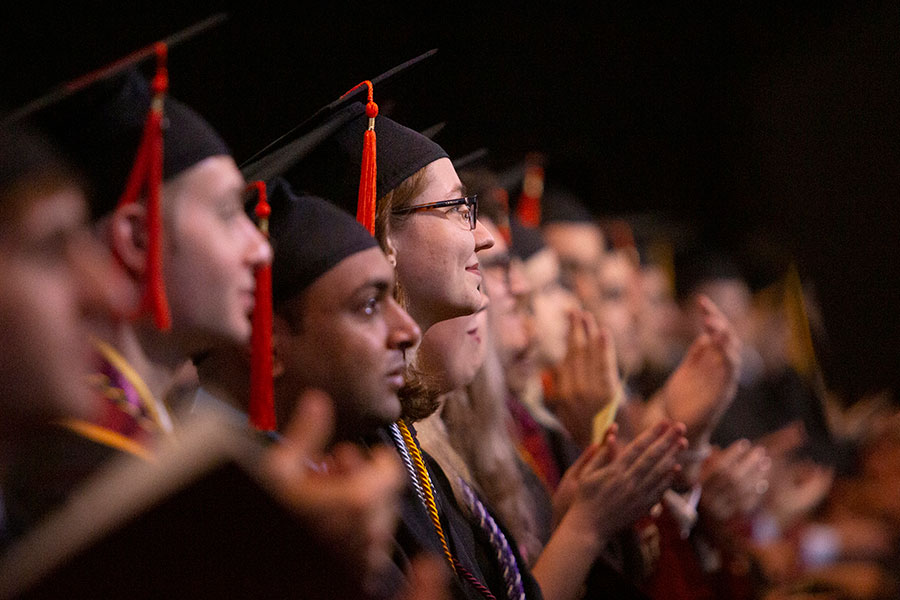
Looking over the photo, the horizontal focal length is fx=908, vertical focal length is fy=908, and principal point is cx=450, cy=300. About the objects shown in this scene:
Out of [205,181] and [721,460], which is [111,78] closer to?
[205,181]

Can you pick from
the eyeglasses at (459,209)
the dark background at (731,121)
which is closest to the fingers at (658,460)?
the eyeglasses at (459,209)

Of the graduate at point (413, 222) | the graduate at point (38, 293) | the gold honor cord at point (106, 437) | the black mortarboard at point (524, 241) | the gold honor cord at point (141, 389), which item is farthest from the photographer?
the black mortarboard at point (524, 241)

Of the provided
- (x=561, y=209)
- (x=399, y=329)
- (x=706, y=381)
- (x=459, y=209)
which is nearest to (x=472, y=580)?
(x=399, y=329)

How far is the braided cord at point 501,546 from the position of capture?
1.82 metres

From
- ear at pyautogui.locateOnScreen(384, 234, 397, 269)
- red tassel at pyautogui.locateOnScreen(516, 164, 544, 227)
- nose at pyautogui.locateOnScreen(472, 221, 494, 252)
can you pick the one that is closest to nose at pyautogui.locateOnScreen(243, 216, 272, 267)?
ear at pyautogui.locateOnScreen(384, 234, 397, 269)

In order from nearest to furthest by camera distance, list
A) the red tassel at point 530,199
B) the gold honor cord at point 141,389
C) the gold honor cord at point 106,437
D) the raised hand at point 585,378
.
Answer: the gold honor cord at point 106,437 < the gold honor cord at point 141,389 < the raised hand at point 585,378 < the red tassel at point 530,199

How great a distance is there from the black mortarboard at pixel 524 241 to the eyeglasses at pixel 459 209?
1.45 m

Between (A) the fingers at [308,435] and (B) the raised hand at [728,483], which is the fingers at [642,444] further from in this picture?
(A) the fingers at [308,435]

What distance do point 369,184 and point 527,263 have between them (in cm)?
173

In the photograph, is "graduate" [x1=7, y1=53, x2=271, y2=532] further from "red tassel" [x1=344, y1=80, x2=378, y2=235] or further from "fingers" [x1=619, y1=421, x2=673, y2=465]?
"fingers" [x1=619, y1=421, x2=673, y2=465]

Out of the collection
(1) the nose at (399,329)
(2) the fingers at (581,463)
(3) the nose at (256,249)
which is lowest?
(2) the fingers at (581,463)

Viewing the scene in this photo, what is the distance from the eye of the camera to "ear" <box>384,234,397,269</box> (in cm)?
178

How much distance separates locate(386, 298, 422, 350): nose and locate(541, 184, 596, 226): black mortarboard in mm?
2994

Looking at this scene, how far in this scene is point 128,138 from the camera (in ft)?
4.13
